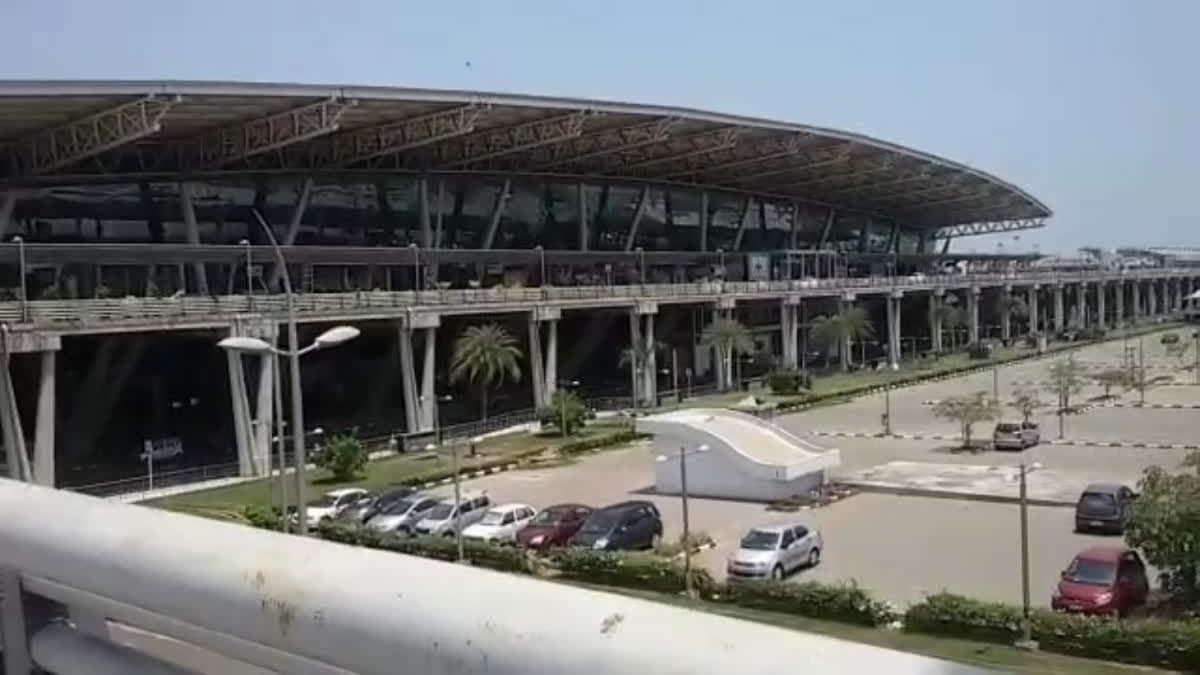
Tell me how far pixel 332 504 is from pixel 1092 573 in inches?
755

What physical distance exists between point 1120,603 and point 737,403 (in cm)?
3811

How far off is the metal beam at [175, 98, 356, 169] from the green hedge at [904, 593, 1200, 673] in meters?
36.6

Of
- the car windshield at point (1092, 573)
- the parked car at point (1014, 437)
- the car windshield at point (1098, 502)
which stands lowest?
the parked car at point (1014, 437)

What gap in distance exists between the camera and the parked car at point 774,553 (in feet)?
74.0

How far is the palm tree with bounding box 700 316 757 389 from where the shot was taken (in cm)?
6588

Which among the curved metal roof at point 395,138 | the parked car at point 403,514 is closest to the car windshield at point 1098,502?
the parked car at point 403,514

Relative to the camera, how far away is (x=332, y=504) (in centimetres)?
3181

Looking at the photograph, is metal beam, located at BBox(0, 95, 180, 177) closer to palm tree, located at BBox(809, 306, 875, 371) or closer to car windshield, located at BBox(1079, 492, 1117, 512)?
car windshield, located at BBox(1079, 492, 1117, 512)

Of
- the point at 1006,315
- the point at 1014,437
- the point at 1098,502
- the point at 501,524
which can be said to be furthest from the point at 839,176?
the point at 501,524

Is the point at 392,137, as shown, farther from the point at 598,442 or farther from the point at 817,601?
the point at 817,601

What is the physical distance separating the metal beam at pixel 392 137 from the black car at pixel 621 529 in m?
30.9

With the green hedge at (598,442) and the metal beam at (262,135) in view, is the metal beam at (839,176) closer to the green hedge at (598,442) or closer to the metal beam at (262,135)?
the green hedge at (598,442)

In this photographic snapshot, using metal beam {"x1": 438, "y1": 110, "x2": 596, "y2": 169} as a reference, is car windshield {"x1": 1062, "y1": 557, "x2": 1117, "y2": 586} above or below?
below

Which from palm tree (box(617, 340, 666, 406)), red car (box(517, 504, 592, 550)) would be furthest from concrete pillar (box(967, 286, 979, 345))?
red car (box(517, 504, 592, 550))
